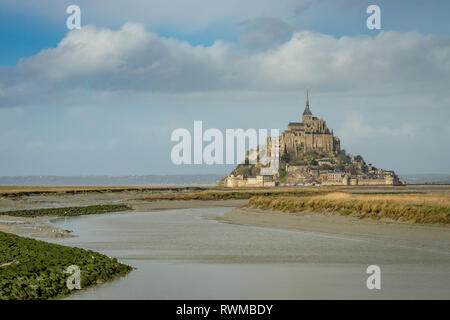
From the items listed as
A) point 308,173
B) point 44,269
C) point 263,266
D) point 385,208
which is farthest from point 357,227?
point 308,173

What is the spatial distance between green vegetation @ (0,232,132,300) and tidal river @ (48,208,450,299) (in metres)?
0.54

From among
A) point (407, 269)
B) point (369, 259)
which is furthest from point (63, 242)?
point (407, 269)

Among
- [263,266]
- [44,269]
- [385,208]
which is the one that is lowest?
[263,266]

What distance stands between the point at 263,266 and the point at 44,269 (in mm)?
6105

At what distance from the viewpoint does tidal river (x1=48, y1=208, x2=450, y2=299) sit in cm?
1214

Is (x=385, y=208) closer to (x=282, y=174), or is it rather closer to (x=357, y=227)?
(x=357, y=227)

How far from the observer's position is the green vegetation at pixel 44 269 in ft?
38.8

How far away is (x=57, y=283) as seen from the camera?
12.6m

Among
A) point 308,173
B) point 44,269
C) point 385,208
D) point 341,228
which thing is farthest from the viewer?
point 308,173

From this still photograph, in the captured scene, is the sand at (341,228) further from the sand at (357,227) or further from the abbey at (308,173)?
the abbey at (308,173)

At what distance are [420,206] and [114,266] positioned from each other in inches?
623

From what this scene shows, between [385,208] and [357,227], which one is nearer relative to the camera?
[357,227]

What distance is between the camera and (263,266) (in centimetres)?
1591

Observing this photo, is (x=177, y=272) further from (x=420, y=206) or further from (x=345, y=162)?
(x=345, y=162)
